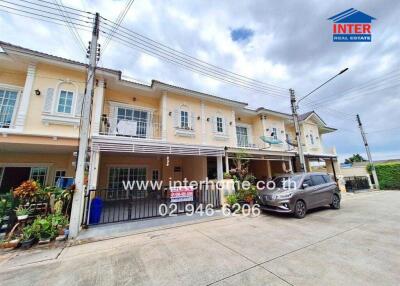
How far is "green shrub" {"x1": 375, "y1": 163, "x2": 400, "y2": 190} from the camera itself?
1636 cm

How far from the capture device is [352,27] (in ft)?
27.4

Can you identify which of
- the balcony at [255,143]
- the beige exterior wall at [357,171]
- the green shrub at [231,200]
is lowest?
the green shrub at [231,200]

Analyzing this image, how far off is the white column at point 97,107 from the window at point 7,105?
364 cm

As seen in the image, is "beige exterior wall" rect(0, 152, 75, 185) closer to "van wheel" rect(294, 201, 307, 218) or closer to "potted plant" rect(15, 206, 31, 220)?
"potted plant" rect(15, 206, 31, 220)

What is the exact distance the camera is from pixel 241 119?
15.3 meters

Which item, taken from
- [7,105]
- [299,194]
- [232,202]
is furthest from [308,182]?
[7,105]

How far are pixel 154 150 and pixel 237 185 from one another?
4.59m

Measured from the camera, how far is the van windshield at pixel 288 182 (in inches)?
277

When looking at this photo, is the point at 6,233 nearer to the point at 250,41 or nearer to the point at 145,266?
the point at 145,266

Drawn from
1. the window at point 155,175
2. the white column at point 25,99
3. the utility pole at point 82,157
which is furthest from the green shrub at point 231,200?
the white column at point 25,99

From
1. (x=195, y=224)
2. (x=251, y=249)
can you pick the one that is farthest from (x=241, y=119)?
(x=251, y=249)

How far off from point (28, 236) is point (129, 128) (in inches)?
227

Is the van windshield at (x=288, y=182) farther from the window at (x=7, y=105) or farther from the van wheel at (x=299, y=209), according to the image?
the window at (x=7, y=105)

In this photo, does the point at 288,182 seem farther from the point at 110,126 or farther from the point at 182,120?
the point at 110,126
